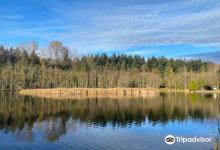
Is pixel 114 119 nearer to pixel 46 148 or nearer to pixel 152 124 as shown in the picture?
pixel 152 124

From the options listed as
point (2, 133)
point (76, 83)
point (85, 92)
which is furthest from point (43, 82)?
point (2, 133)

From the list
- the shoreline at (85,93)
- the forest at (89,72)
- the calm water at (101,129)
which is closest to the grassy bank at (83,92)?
the shoreline at (85,93)

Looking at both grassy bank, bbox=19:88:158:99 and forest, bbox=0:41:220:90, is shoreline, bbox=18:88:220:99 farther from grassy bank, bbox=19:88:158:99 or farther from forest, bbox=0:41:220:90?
forest, bbox=0:41:220:90

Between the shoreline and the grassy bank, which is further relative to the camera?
the grassy bank

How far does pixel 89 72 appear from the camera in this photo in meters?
100

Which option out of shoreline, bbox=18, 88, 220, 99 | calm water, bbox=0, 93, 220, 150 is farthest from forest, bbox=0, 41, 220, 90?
calm water, bbox=0, 93, 220, 150

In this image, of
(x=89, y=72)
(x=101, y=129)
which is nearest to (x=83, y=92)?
(x=89, y=72)

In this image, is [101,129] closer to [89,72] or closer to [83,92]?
[83,92]

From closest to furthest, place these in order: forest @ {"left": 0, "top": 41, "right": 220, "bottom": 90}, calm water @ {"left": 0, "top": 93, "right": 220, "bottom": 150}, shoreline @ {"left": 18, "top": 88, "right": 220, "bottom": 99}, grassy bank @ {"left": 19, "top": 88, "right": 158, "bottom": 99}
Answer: calm water @ {"left": 0, "top": 93, "right": 220, "bottom": 150} < shoreline @ {"left": 18, "top": 88, "right": 220, "bottom": 99} < grassy bank @ {"left": 19, "top": 88, "right": 158, "bottom": 99} < forest @ {"left": 0, "top": 41, "right": 220, "bottom": 90}

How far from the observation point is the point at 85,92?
267 ft

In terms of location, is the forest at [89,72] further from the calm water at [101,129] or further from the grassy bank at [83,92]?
the calm water at [101,129]

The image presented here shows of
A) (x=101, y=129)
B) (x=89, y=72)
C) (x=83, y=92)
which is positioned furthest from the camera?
(x=89, y=72)

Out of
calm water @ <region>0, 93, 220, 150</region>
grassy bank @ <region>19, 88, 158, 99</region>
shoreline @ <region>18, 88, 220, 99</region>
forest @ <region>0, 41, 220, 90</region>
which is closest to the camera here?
calm water @ <region>0, 93, 220, 150</region>

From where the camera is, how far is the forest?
93.8m
